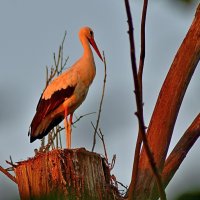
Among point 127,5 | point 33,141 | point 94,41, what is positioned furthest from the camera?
point 94,41

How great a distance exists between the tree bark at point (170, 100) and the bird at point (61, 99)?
1.77 metres

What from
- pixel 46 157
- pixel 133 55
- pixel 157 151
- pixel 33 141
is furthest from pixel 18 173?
pixel 133 55

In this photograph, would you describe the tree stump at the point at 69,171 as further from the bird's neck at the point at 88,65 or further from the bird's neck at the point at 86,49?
the bird's neck at the point at 86,49

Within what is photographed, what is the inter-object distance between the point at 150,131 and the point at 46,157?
80 cm

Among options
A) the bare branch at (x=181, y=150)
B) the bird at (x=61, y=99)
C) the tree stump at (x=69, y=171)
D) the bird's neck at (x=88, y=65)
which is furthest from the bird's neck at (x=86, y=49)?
the tree stump at (x=69, y=171)

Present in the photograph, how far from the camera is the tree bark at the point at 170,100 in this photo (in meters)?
3.98


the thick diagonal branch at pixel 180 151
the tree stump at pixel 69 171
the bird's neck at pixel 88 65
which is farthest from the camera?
the bird's neck at pixel 88 65

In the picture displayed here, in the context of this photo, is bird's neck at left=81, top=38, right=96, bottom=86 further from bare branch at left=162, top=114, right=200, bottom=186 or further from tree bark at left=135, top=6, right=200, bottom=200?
bare branch at left=162, top=114, right=200, bottom=186

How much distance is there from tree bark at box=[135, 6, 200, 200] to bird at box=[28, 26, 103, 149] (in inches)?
69.8

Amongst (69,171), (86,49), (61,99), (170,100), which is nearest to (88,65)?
(86,49)

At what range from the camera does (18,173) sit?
377cm

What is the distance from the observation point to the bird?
587 centimetres

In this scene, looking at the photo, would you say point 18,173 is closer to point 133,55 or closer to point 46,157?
point 46,157

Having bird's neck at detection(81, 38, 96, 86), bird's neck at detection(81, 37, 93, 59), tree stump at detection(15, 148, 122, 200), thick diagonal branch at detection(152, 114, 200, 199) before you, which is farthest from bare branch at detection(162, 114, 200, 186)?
bird's neck at detection(81, 37, 93, 59)
